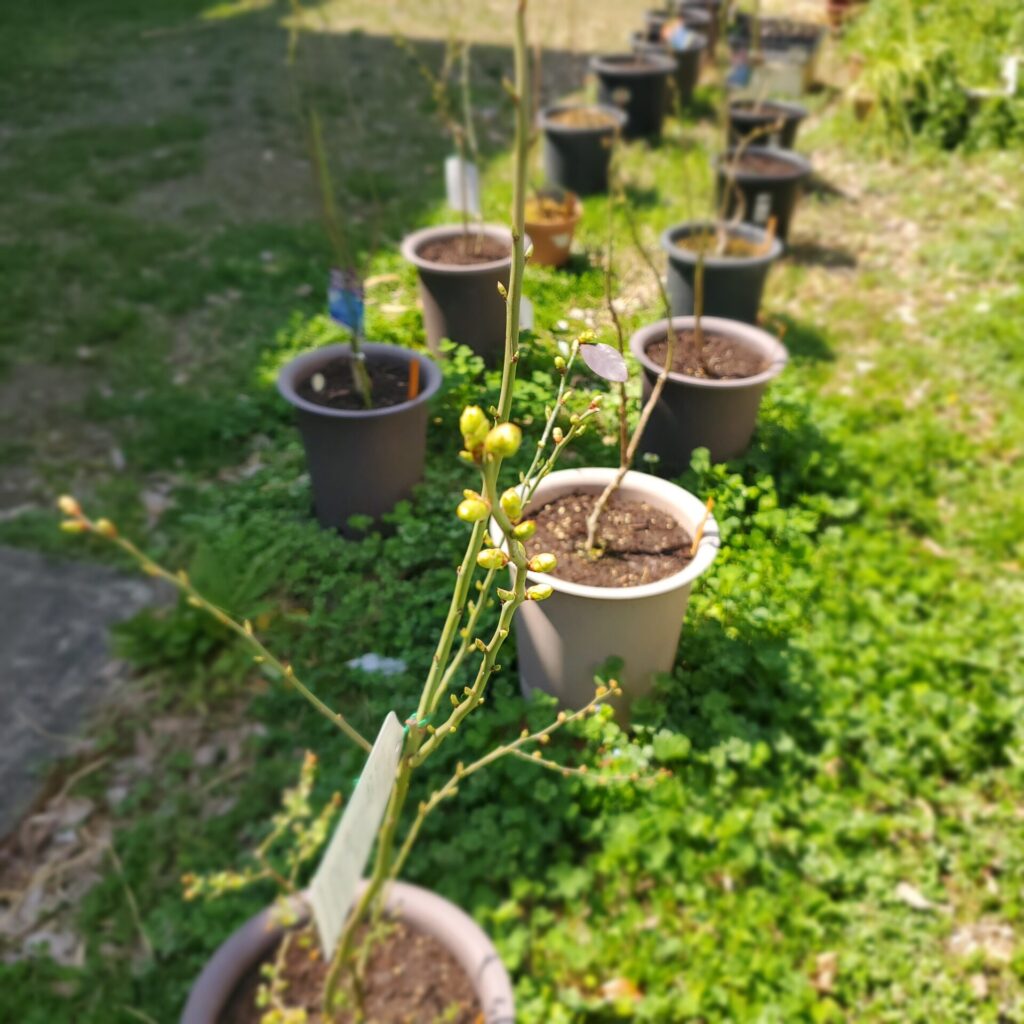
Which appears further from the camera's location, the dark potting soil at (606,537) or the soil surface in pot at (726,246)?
the soil surface in pot at (726,246)

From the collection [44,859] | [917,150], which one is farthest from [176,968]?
[917,150]

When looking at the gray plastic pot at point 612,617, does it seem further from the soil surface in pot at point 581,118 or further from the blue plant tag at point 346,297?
the soil surface in pot at point 581,118

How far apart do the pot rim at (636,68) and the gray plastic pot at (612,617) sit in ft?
18.1

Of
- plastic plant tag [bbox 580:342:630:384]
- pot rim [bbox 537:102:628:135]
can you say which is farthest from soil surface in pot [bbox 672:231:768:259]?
plastic plant tag [bbox 580:342:630:384]

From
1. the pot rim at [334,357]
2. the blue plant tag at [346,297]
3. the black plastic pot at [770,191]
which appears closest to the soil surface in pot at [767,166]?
the black plastic pot at [770,191]

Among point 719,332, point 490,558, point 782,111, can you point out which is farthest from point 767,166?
point 490,558

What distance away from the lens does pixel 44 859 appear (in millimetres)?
2365

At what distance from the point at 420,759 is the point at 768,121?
545 cm

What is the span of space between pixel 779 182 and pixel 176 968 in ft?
14.7

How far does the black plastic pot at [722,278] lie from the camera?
3520 millimetres

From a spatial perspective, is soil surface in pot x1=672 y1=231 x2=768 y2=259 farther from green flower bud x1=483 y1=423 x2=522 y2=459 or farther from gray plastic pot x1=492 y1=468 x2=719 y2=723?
green flower bud x1=483 y1=423 x2=522 y2=459

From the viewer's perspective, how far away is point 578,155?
543cm

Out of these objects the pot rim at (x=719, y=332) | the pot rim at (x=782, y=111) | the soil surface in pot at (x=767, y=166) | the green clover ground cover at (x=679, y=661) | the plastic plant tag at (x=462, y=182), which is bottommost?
the green clover ground cover at (x=679, y=661)

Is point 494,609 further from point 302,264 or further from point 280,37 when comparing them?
point 280,37
